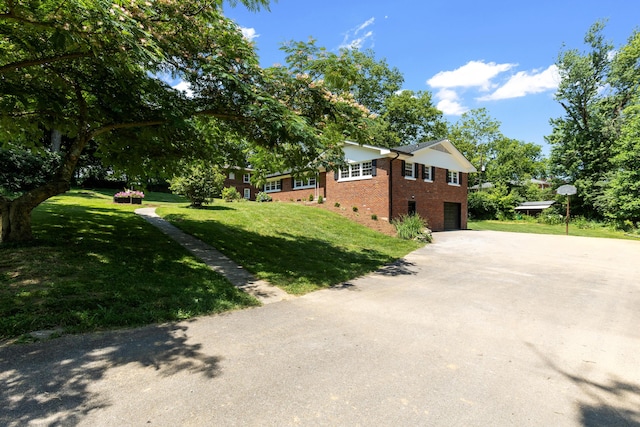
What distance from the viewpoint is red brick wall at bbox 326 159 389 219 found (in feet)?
63.1

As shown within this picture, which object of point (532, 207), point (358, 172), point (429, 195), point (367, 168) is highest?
point (367, 168)

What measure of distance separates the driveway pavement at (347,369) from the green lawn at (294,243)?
80.6 inches

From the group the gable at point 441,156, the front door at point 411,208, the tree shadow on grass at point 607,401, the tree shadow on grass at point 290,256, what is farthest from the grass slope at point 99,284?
the gable at point 441,156

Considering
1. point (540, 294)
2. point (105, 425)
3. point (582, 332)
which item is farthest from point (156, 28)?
point (540, 294)

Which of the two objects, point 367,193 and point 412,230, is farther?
point 367,193

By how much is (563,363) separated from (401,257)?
8326mm

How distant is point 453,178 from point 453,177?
79 millimetres

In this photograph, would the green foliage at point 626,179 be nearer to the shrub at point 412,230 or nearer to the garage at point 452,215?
the garage at point 452,215

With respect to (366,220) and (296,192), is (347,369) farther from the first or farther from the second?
(296,192)

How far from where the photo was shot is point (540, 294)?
719 cm

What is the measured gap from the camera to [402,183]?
20031 mm

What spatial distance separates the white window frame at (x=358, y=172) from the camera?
66.2 ft

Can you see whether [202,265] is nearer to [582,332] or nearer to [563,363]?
[563,363]

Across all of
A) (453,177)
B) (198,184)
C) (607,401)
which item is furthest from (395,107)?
(607,401)
